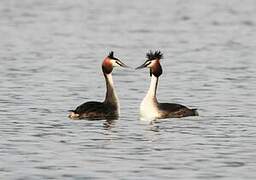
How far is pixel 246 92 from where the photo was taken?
28875mm

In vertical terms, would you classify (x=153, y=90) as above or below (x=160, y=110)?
above

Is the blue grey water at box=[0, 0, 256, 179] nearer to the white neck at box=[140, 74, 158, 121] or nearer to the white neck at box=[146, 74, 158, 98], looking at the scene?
the white neck at box=[140, 74, 158, 121]

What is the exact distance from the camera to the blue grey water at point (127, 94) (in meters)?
18.5

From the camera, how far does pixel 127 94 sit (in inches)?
1141

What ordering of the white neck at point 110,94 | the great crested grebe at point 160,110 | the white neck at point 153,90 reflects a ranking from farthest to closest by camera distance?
the white neck at point 153,90 < the white neck at point 110,94 < the great crested grebe at point 160,110

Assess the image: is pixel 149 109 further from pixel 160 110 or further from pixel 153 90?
pixel 153 90

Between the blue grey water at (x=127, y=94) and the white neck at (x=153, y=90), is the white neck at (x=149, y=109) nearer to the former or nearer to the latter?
the white neck at (x=153, y=90)

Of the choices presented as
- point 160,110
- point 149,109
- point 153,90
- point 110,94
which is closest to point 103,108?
point 110,94

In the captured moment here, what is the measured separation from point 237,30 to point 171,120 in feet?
84.1

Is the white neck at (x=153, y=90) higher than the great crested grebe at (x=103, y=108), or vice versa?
the white neck at (x=153, y=90)

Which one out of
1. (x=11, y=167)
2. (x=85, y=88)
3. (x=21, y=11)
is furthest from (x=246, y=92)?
(x=21, y=11)

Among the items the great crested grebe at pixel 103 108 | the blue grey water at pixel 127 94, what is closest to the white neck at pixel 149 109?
the blue grey water at pixel 127 94

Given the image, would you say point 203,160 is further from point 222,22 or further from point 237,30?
point 222,22

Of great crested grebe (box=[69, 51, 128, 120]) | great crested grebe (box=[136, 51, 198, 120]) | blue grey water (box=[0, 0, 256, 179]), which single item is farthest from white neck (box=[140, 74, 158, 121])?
great crested grebe (box=[69, 51, 128, 120])
